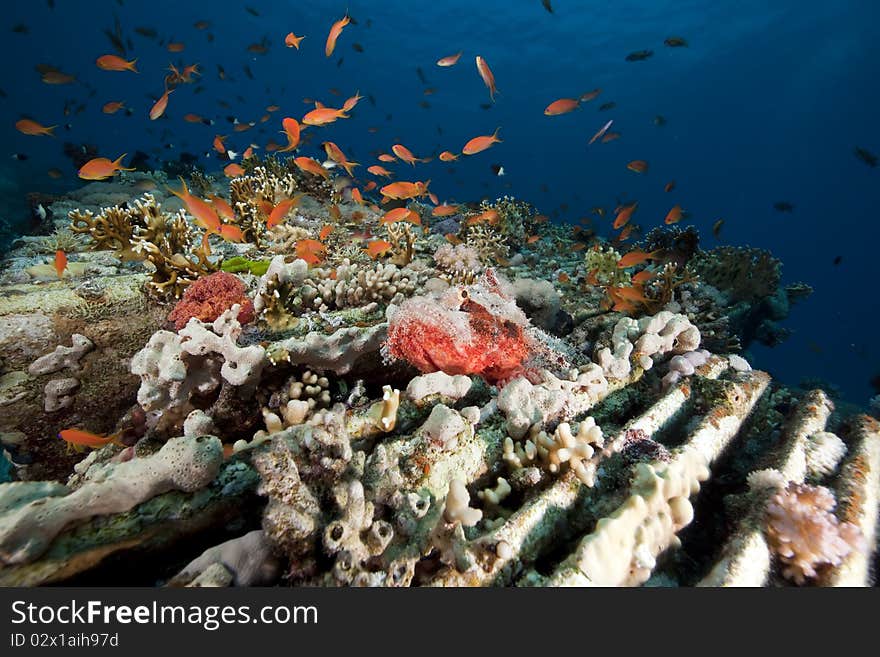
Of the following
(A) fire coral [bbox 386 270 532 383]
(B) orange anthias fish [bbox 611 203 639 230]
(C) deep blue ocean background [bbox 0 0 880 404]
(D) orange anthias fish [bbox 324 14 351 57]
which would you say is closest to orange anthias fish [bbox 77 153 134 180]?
(D) orange anthias fish [bbox 324 14 351 57]

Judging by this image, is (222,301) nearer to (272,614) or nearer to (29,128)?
(272,614)

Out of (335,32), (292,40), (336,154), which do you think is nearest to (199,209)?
(336,154)

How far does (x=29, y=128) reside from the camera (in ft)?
23.8

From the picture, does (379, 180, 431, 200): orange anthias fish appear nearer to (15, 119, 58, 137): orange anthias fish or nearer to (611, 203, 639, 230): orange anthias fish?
(611, 203, 639, 230): orange anthias fish

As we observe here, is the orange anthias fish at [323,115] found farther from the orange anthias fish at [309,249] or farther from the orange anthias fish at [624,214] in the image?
the orange anthias fish at [624,214]

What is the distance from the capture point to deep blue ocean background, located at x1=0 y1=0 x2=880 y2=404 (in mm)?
53562

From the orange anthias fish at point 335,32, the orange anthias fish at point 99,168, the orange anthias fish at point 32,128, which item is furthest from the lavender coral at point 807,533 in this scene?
the orange anthias fish at point 32,128

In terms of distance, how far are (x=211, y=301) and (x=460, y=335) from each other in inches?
114

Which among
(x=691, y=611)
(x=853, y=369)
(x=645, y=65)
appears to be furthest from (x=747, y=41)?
(x=691, y=611)

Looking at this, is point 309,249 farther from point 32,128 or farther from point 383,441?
point 32,128

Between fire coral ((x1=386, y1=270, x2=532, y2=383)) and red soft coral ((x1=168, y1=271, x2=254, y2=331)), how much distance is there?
1.96 m

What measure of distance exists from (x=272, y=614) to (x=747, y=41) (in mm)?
87056

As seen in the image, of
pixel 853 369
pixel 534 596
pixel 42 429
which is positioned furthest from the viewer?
pixel 853 369

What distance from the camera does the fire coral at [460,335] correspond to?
3.04 m
